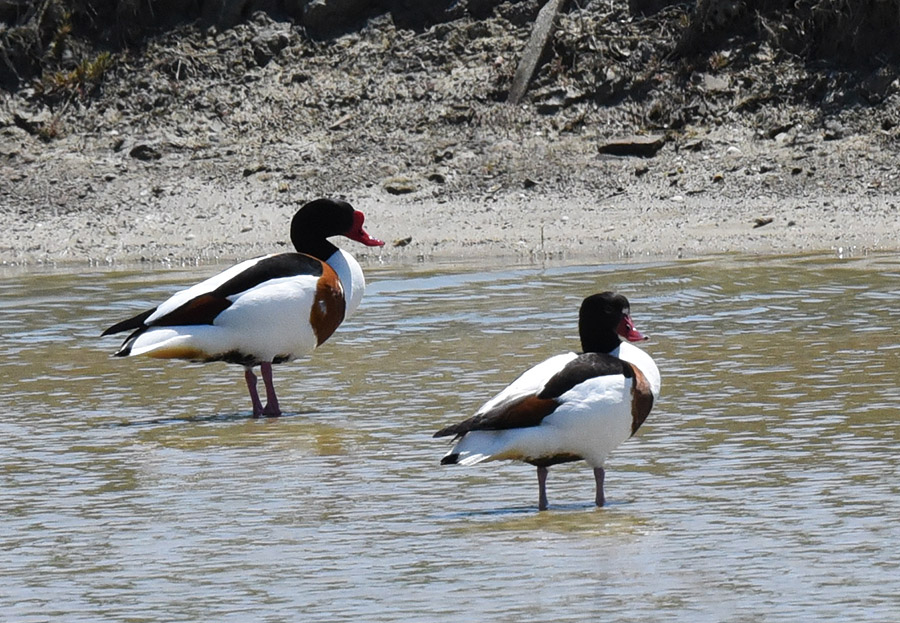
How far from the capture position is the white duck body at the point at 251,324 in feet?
29.0

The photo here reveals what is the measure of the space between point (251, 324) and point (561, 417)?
9.83ft

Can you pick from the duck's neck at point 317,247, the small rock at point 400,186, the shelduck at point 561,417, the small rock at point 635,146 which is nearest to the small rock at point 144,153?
the small rock at point 400,186

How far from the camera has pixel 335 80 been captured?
19438mm

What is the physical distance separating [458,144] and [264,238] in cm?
240

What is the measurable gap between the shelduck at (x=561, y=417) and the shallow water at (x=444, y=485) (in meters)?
0.21

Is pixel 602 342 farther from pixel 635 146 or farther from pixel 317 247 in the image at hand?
pixel 635 146

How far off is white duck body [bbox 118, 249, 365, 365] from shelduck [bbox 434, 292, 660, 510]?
2649mm

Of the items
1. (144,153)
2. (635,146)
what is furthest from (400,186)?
(144,153)

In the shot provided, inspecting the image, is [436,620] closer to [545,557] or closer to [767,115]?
[545,557]

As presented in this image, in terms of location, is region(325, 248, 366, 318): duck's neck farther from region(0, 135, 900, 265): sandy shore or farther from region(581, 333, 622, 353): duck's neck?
region(0, 135, 900, 265): sandy shore

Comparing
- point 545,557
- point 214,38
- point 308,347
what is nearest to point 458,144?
point 214,38

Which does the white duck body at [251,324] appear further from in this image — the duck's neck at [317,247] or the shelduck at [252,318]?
the duck's neck at [317,247]

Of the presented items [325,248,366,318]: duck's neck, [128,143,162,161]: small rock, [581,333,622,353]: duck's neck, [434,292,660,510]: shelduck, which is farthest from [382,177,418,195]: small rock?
[434,292,660,510]: shelduck

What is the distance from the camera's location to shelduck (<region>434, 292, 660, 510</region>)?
20.5 ft
